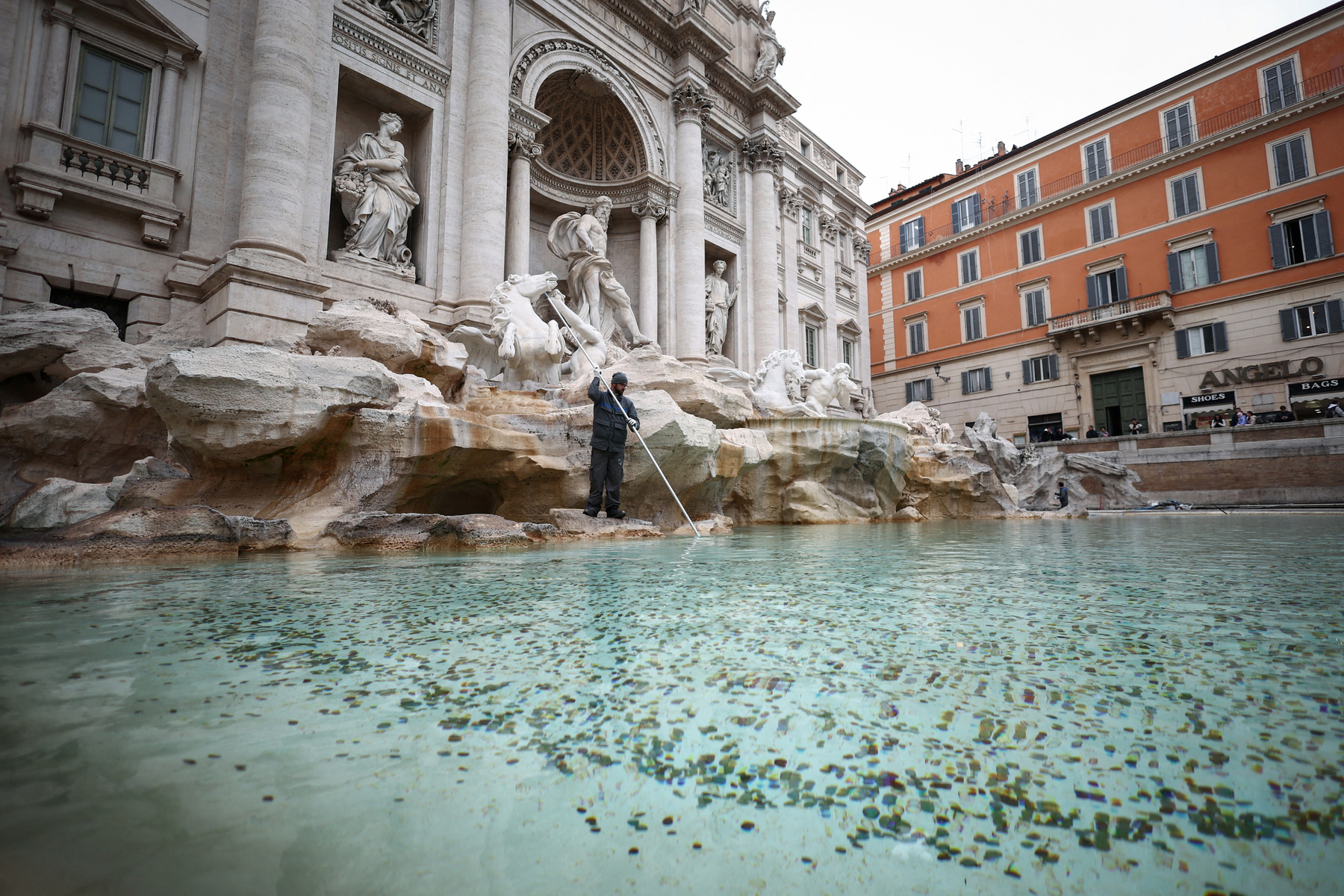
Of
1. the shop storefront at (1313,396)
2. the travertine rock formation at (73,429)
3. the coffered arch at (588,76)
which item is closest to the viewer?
the travertine rock formation at (73,429)

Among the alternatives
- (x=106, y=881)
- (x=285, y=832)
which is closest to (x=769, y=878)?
(x=285, y=832)

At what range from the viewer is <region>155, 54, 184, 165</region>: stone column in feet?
28.9

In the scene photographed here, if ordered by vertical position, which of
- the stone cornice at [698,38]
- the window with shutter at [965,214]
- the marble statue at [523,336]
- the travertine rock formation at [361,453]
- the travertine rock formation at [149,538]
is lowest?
the travertine rock formation at [149,538]

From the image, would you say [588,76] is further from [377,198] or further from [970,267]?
[970,267]

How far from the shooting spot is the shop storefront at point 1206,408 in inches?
742

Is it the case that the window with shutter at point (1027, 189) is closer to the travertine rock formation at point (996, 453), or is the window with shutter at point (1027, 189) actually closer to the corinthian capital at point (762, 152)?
the corinthian capital at point (762, 152)

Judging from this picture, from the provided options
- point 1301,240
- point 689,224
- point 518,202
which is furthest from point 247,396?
point 1301,240

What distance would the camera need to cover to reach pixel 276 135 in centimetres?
867

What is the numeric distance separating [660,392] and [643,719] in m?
5.46

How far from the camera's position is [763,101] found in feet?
60.4

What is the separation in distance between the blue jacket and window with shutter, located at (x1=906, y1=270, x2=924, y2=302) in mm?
25811

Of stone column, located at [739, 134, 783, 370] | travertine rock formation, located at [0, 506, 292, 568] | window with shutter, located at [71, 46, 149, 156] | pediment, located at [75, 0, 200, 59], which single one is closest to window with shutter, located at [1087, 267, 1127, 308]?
stone column, located at [739, 134, 783, 370]

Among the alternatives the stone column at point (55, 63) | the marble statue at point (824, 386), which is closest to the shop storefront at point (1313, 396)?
the marble statue at point (824, 386)

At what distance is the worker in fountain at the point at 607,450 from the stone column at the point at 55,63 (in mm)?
8284
